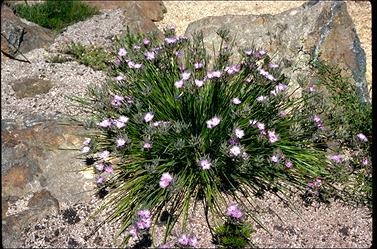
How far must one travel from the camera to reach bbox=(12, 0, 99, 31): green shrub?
228 inches

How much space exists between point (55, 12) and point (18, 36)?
1.15 metres

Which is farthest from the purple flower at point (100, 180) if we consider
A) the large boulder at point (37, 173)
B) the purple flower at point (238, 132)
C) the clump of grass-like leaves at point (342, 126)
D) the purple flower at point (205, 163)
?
the clump of grass-like leaves at point (342, 126)

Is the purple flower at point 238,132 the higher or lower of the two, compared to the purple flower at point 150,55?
lower

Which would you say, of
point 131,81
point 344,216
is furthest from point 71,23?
point 344,216

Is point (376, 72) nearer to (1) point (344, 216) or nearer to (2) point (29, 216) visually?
→ (1) point (344, 216)

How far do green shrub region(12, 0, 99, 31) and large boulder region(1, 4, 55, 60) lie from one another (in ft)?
1.16

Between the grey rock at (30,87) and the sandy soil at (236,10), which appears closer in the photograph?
the grey rock at (30,87)

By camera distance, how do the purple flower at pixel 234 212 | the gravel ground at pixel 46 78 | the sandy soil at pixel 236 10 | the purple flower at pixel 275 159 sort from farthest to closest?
1. the sandy soil at pixel 236 10
2. the gravel ground at pixel 46 78
3. the purple flower at pixel 275 159
4. the purple flower at pixel 234 212

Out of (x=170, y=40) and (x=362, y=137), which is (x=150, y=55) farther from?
(x=362, y=137)

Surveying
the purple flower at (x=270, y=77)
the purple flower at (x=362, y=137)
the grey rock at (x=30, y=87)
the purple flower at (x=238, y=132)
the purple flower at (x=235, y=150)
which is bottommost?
the grey rock at (x=30, y=87)

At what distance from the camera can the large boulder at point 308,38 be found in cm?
478

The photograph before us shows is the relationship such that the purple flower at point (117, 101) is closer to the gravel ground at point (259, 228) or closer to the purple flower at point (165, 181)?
the gravel ground at point (259, 228)

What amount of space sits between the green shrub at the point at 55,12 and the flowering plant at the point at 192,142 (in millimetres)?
2284

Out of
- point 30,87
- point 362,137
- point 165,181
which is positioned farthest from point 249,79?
point 30,87
